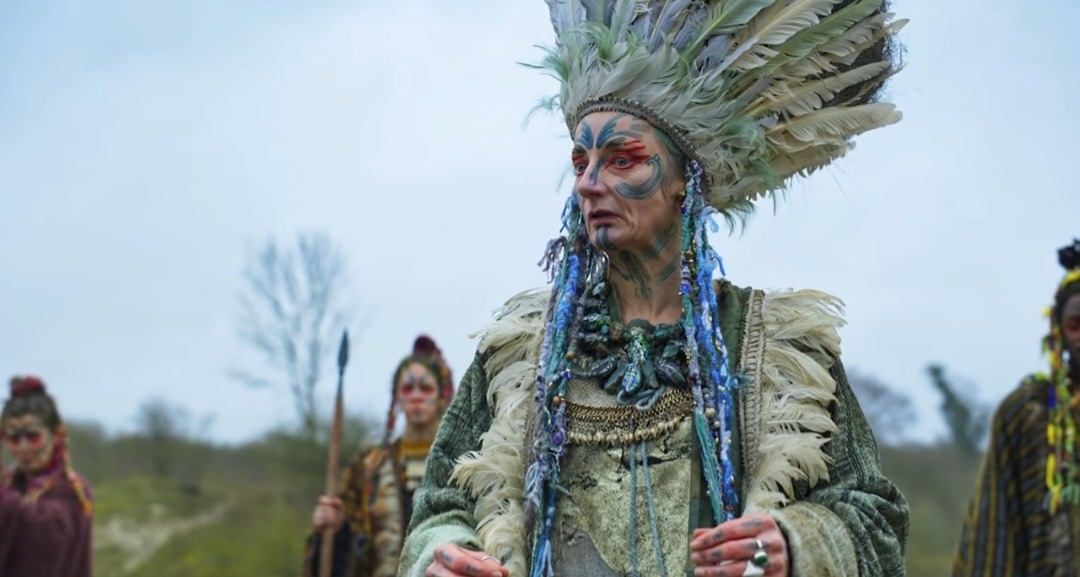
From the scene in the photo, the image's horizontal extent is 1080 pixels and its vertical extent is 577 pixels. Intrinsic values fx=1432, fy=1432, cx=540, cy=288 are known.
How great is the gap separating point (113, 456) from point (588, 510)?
17577 millimetres

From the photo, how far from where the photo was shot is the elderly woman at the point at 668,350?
3812 millimetres

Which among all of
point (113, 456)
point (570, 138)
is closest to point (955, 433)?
point (113, 456)

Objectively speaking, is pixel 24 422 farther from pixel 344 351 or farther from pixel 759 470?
pixel 759 470

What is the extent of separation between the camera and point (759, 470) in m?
3.79

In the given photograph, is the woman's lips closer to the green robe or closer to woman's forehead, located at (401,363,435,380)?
the green robe

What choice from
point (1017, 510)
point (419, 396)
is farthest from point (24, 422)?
point (1017, 510)

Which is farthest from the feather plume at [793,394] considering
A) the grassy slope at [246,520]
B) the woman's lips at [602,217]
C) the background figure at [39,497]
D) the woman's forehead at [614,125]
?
the grassy slope at [246,520]

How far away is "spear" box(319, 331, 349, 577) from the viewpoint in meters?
8.20

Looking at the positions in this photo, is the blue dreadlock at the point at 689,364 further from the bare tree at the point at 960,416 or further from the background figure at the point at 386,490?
the bare tree at the point at 960,416

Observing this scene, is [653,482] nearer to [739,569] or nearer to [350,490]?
[739,569]

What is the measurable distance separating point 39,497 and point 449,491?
5910mm

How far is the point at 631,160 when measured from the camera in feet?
13.5

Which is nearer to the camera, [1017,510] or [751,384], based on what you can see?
[1017,510]

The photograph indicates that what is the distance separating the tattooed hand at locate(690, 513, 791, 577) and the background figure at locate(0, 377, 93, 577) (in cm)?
655
